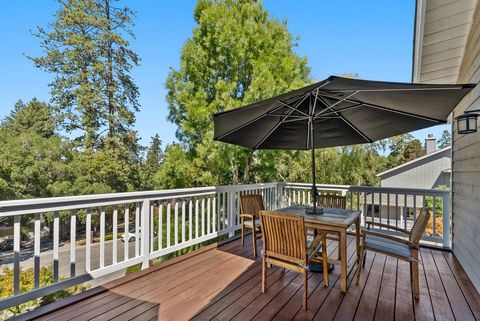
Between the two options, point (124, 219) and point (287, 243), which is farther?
point (124, 219)

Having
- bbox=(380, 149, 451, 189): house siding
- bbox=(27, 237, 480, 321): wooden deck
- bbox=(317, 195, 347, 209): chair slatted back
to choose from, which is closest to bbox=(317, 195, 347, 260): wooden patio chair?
bbox=(317, 195, 347, 209): chair slatted back

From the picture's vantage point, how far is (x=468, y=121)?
2619 millimetres

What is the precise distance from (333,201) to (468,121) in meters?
2.12

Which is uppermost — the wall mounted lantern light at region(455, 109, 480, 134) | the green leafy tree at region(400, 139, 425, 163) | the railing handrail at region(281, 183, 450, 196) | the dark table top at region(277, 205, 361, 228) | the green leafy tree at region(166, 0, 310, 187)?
the green leafy tree at region(166, 0, 310, 187)

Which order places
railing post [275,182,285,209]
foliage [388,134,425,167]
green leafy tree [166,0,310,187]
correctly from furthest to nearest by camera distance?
1. foliage [388,134,425,167]
2. green leafy tree [166,0,310,187]
3. railing post [275,182,285,209]

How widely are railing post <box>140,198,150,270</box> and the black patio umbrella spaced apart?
4.34 feet

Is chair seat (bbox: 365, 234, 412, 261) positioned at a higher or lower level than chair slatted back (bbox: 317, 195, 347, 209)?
lower

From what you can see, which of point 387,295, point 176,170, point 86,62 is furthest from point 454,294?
point 86,62

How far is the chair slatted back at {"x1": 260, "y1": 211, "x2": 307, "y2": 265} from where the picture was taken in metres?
2.34

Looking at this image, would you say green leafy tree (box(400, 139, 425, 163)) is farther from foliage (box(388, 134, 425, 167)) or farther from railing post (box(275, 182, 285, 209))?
railing post (box(275, 182, 285, 209))

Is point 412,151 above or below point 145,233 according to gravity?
above

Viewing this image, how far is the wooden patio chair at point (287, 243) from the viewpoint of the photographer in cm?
233

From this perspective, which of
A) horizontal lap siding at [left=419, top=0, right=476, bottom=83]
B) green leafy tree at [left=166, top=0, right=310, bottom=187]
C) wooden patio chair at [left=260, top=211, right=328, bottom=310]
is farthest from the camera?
green leafy tree at [left=166, top=0, right=310, bottom=187]

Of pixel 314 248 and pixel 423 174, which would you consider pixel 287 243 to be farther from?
pixel 423 174
